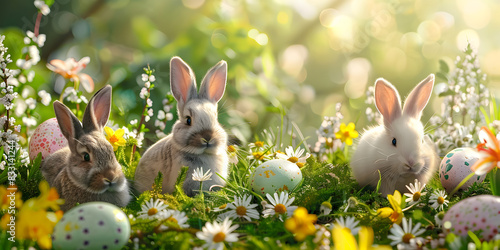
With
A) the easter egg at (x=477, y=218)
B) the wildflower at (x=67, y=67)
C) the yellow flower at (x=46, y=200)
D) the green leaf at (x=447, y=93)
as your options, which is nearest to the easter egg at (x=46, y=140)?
the wildflower at (x=67, y=67)

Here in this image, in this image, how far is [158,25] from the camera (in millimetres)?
4266

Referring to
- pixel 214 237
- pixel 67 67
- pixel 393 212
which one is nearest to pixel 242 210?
pixel 214 237

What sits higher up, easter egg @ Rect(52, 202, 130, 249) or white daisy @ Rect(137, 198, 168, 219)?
easter egg @ Rect(52, 202, 130, 249)

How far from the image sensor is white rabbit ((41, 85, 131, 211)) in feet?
6.53

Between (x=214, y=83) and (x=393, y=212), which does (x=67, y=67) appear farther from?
(x=393, y=212)

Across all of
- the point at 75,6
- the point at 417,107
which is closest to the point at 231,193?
the point at 417,107

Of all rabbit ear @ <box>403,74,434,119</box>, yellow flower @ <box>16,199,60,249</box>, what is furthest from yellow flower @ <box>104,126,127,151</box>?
rabbit ear @ <box>403,74,434,119</box>

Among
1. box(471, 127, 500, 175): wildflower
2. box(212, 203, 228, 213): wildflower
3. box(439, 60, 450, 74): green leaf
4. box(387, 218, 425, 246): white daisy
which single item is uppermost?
box(439, 60, 450, 74): green leaf

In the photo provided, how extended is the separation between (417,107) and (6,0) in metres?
3.39

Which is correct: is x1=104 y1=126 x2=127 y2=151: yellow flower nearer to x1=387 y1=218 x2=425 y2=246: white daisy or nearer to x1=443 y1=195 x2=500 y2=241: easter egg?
x1=387 y1=218 x2=425 y2=246: white daisy

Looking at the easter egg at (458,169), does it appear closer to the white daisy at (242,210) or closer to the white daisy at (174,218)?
the white daisy at (242,210)

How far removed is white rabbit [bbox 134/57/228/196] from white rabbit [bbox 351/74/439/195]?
738mm

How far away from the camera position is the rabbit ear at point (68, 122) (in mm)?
2004

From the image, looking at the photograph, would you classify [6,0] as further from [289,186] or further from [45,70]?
[289,186]
